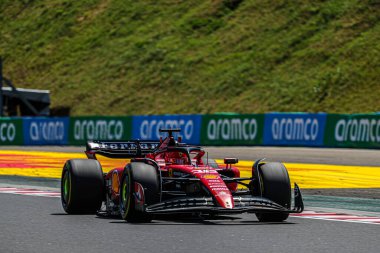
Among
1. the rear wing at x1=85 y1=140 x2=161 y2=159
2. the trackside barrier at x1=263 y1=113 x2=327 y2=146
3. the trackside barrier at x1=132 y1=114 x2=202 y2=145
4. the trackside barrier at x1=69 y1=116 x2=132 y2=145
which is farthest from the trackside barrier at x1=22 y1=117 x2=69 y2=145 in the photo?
the rear wing at x1=85 y1=140 x2=161 y2=159

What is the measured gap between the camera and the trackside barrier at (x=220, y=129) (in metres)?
32.8

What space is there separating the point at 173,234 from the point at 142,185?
92 centimetres

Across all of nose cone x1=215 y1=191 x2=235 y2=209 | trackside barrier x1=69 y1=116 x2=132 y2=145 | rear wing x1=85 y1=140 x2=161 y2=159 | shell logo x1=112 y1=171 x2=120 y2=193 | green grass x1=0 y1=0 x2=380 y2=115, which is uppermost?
green grass x1=0 y1=0 x2=380 y2=115

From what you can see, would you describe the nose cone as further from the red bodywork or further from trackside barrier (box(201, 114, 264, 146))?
trackside barrier (box(201, 114, 264, 146))

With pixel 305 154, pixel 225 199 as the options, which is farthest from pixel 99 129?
pixel 225 199

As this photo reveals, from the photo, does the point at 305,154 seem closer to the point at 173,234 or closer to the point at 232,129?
the point at 232,129

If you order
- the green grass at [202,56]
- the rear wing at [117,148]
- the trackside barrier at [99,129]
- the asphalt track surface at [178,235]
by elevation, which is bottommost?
the asphalt track surface at [178,235]

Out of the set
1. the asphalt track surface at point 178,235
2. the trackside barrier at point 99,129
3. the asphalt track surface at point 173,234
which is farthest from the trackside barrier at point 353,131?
the asphalt track surface at point 178,235

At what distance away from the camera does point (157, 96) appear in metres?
51.7

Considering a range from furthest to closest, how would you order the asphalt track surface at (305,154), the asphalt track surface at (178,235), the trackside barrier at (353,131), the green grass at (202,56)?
the green grass at (202,56), the trackside barrier at (353,131), the asphalt track surface at (305,154), the asphalt track surface at (178,235)

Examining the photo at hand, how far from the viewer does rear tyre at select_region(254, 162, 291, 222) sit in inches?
478

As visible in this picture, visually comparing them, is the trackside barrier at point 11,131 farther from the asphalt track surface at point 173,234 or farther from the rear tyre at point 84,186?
the rear tyre at point 84,186

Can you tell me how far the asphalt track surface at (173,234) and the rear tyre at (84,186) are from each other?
0.49 feet

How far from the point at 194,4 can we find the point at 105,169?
122 ft
